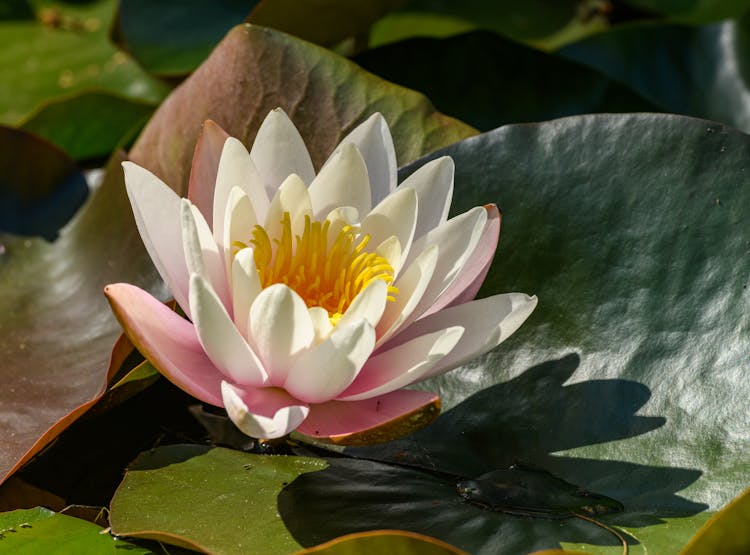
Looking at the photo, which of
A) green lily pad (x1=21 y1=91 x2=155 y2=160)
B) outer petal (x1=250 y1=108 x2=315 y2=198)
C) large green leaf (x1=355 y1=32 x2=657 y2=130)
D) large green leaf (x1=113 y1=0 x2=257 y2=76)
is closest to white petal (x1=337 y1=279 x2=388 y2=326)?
outer petal (x1=250 y1=108 x2=315 y2=198)

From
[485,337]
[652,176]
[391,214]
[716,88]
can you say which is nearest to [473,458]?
[485,337]

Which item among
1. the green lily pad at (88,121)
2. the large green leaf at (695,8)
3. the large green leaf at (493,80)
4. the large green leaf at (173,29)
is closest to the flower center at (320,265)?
the large green leaf at (493,80)

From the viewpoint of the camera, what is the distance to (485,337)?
91cm

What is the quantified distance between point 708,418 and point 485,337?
0.27 m

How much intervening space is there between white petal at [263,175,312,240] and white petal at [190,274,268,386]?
0.17 m

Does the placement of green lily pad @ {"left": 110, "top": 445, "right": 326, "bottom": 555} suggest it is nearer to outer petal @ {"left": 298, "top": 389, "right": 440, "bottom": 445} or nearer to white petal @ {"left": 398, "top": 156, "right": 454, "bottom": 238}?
outer petal @ {"left": 298, "top": 389, "right": 440, "bottom": 445}

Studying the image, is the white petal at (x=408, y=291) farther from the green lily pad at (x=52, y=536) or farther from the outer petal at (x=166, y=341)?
the green lily pad at (x=52, y=536)

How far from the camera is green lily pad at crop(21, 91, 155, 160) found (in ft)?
5.54

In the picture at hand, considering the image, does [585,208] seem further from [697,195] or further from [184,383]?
[184,383]

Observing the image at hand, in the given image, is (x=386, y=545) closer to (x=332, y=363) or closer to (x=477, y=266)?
(x=332, y=363)

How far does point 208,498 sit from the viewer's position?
91 centimetres

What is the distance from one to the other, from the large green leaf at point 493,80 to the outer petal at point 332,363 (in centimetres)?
81

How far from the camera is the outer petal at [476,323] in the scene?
0.90 meters

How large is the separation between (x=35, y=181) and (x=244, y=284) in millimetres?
835
